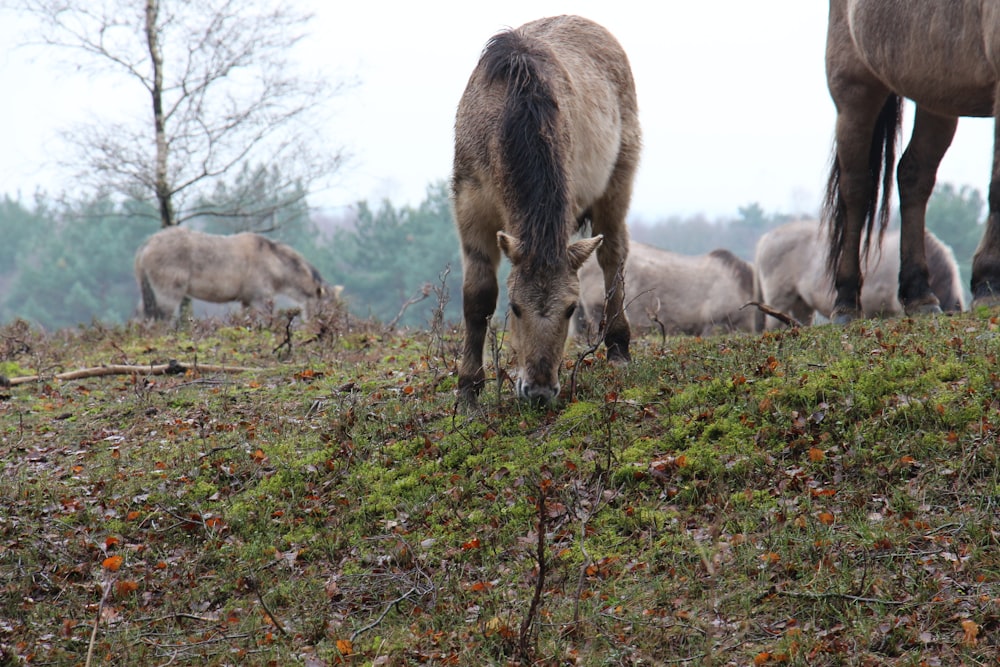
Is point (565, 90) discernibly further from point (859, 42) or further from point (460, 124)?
point (859, 42)

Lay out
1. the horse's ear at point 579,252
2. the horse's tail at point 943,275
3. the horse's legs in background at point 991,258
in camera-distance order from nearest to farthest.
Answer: the horse's ear at point 579,252
the horse's legs in background at point 991,258
the horse's tail at point 943,275

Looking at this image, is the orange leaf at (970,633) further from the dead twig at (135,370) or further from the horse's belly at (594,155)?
the dead twig at (135,370)

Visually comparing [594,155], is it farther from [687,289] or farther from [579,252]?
[687,289]

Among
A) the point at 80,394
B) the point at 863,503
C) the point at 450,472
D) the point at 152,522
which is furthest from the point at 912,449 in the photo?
the point at 80,394

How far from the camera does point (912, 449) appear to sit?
4.66m

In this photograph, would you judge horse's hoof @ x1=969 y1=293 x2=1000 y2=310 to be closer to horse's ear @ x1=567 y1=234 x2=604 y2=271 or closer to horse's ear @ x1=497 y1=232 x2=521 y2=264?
horse's ear @ x1=567 y1=234 x2=604 y2=271

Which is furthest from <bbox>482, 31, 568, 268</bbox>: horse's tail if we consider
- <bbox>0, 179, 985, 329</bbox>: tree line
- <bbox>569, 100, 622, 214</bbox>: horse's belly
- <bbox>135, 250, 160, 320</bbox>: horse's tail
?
<bbox>0, 179, 985, 329</bbox>: tree line

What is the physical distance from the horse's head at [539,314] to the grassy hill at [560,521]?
10.4 inches

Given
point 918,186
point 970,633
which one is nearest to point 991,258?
point 918,186

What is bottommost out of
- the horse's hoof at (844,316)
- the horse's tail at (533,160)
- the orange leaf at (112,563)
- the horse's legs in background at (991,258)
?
the orange leaf at (112,563)

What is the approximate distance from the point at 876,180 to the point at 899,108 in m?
0.66

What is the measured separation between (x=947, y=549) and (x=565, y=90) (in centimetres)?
382

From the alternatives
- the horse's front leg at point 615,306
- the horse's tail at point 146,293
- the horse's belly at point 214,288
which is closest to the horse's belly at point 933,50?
the horse's front leg at point 615,306

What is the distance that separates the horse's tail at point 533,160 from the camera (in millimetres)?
5621
